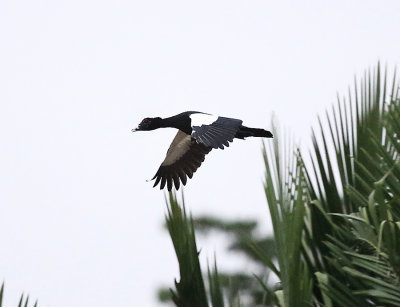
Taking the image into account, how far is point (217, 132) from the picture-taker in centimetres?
633

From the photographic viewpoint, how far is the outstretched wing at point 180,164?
310 inches

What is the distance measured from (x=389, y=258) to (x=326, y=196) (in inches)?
43.6

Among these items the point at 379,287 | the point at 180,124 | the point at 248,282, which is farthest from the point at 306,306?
the point at 248,282

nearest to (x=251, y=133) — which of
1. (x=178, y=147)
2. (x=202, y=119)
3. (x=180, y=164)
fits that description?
(x=202, y=119)

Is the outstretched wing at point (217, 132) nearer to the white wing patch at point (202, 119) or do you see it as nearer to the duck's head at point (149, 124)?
the white wing patch at point (202, 119)

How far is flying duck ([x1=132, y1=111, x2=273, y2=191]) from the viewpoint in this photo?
632 centimetres

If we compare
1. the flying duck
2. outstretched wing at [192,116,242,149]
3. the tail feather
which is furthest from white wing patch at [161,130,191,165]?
outstretched wing at [192,116,242,149]

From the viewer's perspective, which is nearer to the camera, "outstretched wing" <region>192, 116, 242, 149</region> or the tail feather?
"outstretched wing" <region>192, 116, 242, 149</region>

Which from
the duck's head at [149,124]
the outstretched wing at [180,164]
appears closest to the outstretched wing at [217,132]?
the duck's head at [149,124]

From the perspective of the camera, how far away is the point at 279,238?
4.93m

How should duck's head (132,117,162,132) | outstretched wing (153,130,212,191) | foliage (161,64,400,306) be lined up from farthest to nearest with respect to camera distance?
1. outstretched wing (153,130,212,191)
2. duck's head (132,117,162,132)
3. foliage (161,64,400,306)

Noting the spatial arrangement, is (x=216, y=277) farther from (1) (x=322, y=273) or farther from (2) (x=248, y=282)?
(2) (x=248, y=282)

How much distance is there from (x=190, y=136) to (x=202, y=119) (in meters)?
1.14

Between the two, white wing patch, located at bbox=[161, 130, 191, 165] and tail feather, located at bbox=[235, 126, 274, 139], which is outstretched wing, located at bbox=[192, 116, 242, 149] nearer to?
tail feather, located at bbox=[235, 126, 274, 139]
